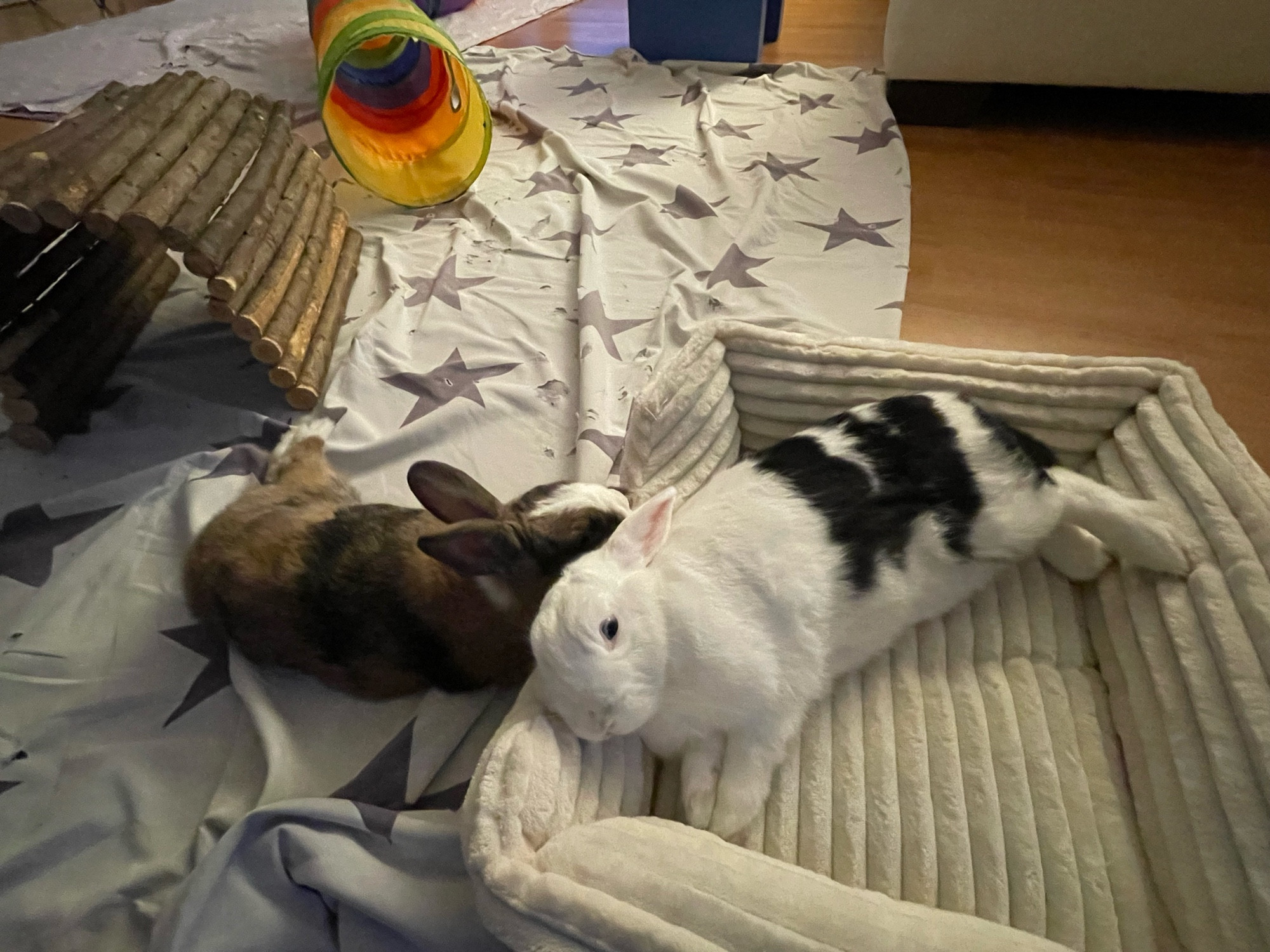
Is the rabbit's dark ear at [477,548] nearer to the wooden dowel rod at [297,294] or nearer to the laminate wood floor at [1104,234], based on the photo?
the wooden dowel rod at [297,294]

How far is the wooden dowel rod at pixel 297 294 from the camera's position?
150 centimetres

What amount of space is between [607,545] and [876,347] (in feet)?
2.15

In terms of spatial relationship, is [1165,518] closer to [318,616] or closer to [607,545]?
[607,545]

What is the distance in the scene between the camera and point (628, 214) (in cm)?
216

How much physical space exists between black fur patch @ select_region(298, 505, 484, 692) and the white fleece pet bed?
0.20m

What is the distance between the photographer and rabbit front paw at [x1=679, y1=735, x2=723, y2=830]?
93 cm

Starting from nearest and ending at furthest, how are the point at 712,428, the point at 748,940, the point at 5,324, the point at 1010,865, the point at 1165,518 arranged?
the point at 748,940, the point at 1010,865, the point at 1165,518, the point at 712,428, the point at 5,324

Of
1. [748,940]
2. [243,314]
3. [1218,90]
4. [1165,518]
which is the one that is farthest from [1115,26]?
[748,940]

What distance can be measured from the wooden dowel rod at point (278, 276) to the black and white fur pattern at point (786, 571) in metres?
0.95

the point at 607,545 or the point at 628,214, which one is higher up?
the point at 607,545

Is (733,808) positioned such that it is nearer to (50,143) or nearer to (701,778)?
(701,778)

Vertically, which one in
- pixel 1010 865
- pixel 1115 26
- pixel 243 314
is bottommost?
pixel 1010 865

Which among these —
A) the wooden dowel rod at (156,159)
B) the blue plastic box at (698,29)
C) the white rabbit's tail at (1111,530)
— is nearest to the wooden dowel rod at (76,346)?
the wooden dowel rod at (156,159)

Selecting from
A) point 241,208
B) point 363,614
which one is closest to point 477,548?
point 363,614
